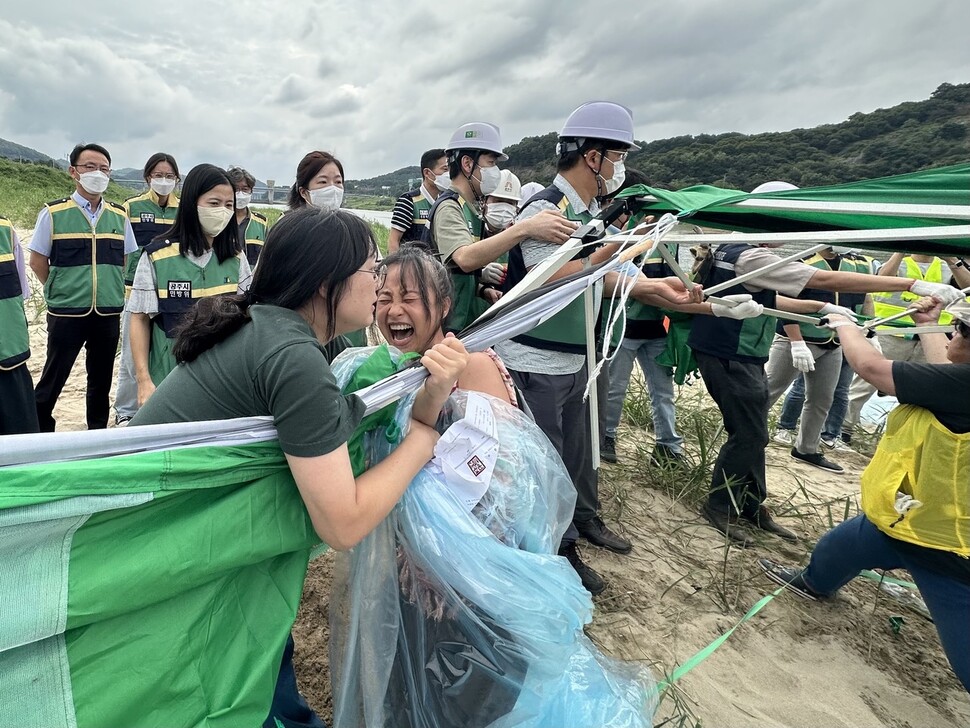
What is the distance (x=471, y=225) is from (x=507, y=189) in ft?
3.20

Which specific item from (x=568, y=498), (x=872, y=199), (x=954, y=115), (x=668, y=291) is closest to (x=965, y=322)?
(x=872, y=199)

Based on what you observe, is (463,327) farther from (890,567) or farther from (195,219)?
(890,567)

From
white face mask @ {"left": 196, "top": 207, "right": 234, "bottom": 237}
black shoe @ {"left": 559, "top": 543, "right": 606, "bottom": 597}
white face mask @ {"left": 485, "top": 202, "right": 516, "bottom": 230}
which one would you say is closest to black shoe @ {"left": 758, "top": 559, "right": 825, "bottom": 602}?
black shoe @ {"left": 559, "top": 543, "right": 606, "bottom": 597}

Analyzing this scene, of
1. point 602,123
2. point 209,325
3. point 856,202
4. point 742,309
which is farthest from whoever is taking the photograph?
point 602,123

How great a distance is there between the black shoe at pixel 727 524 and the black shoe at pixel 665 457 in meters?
0.41

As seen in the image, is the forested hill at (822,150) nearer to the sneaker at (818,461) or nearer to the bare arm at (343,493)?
the sneaker at (818,461)

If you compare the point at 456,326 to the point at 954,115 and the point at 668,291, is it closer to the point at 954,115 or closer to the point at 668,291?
the point at 668,291

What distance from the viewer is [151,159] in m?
4.64

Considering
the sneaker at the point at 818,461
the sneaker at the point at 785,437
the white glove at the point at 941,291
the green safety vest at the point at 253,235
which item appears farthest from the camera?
the sneaker at the point at 785,437

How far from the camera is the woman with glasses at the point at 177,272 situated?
2541 millimetres

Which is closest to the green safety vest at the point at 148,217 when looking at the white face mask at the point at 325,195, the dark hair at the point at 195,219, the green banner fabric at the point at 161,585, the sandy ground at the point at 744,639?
the white face mask at the point at 325,195

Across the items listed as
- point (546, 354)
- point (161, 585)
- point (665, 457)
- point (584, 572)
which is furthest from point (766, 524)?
point (161, 585)

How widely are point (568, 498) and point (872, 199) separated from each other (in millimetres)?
1170

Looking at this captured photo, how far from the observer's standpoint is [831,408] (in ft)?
15.6
